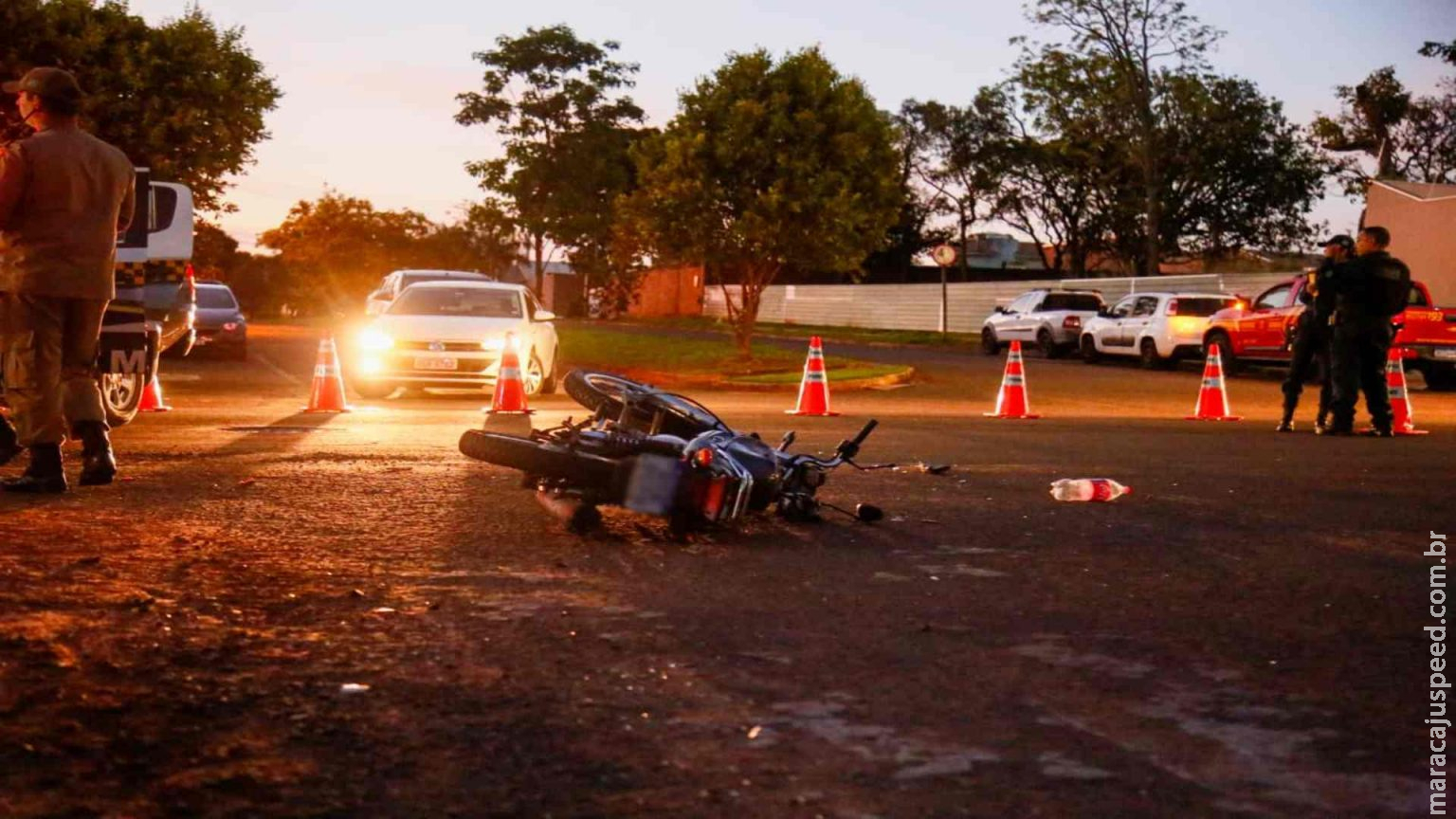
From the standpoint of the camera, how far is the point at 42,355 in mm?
8469

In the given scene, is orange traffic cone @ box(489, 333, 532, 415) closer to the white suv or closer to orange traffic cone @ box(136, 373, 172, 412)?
orange traffic cone @ box(136, 373, 172, 412)

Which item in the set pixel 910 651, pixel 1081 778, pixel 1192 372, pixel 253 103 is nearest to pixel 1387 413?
pixel 910 651

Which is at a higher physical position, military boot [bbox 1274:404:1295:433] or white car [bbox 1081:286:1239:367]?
white car [bbox 1081:286:1239:367]

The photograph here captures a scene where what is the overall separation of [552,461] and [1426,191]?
90.1ft

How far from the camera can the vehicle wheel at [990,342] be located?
39.4m

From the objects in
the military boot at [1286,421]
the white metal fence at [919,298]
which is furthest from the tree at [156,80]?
the military boot at [1286,421]

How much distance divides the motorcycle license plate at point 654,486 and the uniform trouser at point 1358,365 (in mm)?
9399

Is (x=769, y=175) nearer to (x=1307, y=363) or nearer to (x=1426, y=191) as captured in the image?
(x=1426, y=191)

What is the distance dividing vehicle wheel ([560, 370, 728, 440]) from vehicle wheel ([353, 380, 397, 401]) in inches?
389

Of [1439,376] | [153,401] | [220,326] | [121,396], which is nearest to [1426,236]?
[1439,376]

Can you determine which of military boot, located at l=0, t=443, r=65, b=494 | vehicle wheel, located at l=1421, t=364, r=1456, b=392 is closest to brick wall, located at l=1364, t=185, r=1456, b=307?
vehicle wheel, located at l=1421, t=364, r=1456, b=392

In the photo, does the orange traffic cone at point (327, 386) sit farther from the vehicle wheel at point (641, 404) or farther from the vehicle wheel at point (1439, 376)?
the vehicle wheel at point (1439, 376)

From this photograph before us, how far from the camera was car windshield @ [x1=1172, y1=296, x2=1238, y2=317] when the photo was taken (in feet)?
104

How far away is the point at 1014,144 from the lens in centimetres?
6856
